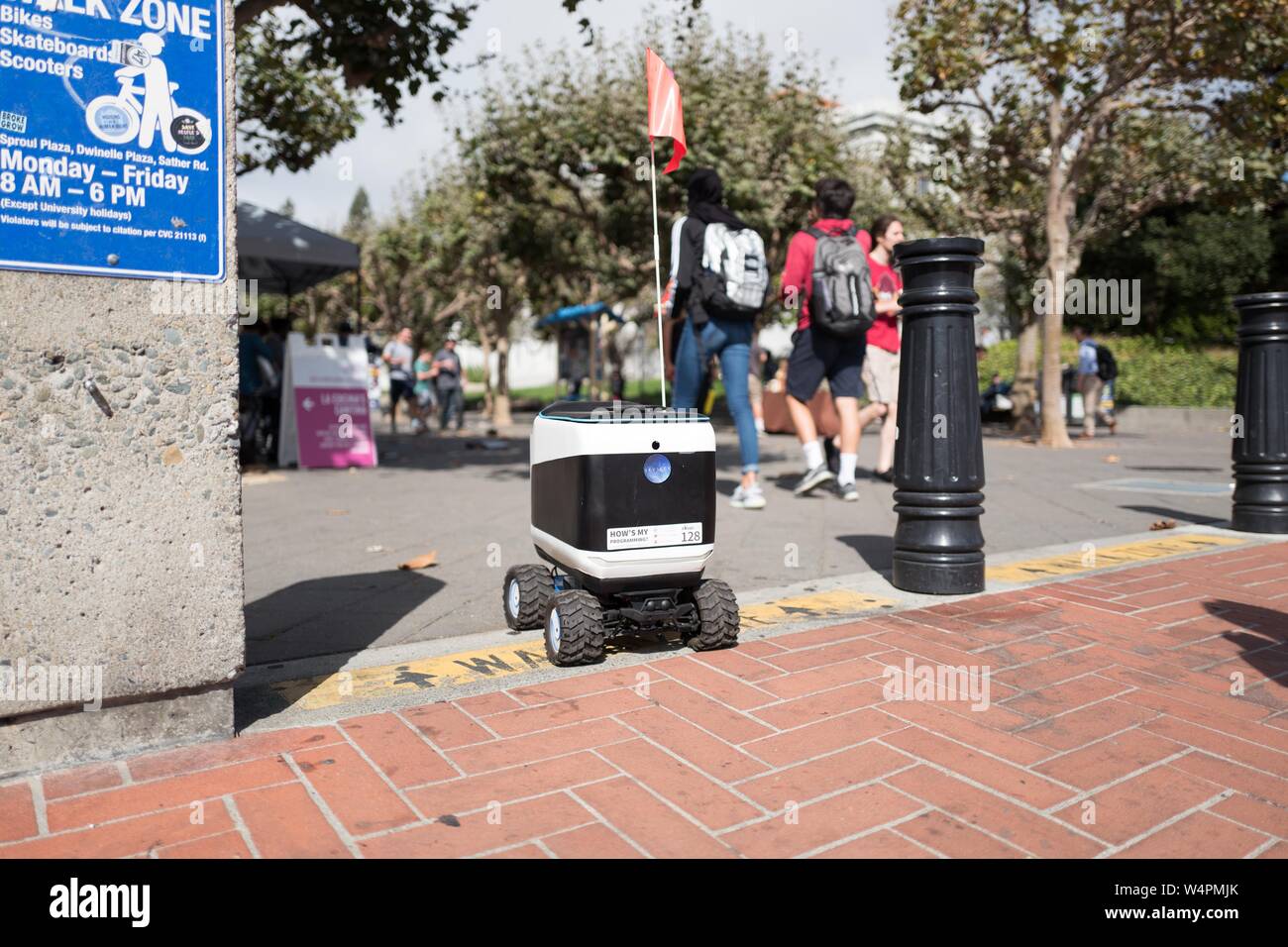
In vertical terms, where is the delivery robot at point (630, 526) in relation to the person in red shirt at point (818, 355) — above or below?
below

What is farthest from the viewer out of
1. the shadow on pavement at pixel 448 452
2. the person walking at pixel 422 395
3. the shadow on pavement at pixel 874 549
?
the person walking at pixel 422 395

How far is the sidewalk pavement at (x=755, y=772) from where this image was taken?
205 cm

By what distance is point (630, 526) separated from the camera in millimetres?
3164

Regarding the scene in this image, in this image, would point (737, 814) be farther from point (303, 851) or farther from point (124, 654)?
point (124, 654)

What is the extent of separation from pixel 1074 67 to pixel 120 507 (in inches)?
527

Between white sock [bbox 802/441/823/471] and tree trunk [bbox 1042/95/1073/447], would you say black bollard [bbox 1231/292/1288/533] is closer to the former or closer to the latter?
white sock [bbox 802/441/823/471]

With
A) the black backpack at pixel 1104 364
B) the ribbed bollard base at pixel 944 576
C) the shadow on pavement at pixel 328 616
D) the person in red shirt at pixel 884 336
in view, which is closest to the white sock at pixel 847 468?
the person in red shirt at pixel 884 336

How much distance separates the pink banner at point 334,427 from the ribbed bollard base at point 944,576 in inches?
324

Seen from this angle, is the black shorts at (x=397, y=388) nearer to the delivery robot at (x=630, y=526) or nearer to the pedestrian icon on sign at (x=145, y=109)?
the delivery robot at (x=630, y=526)

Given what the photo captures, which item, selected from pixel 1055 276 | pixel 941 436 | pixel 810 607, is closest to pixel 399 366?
pixel 1055 276

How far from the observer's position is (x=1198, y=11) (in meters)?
11.4

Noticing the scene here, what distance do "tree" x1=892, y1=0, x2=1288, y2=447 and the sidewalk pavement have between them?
34.8 ft

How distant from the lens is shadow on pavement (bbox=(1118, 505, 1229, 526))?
6429 mm
